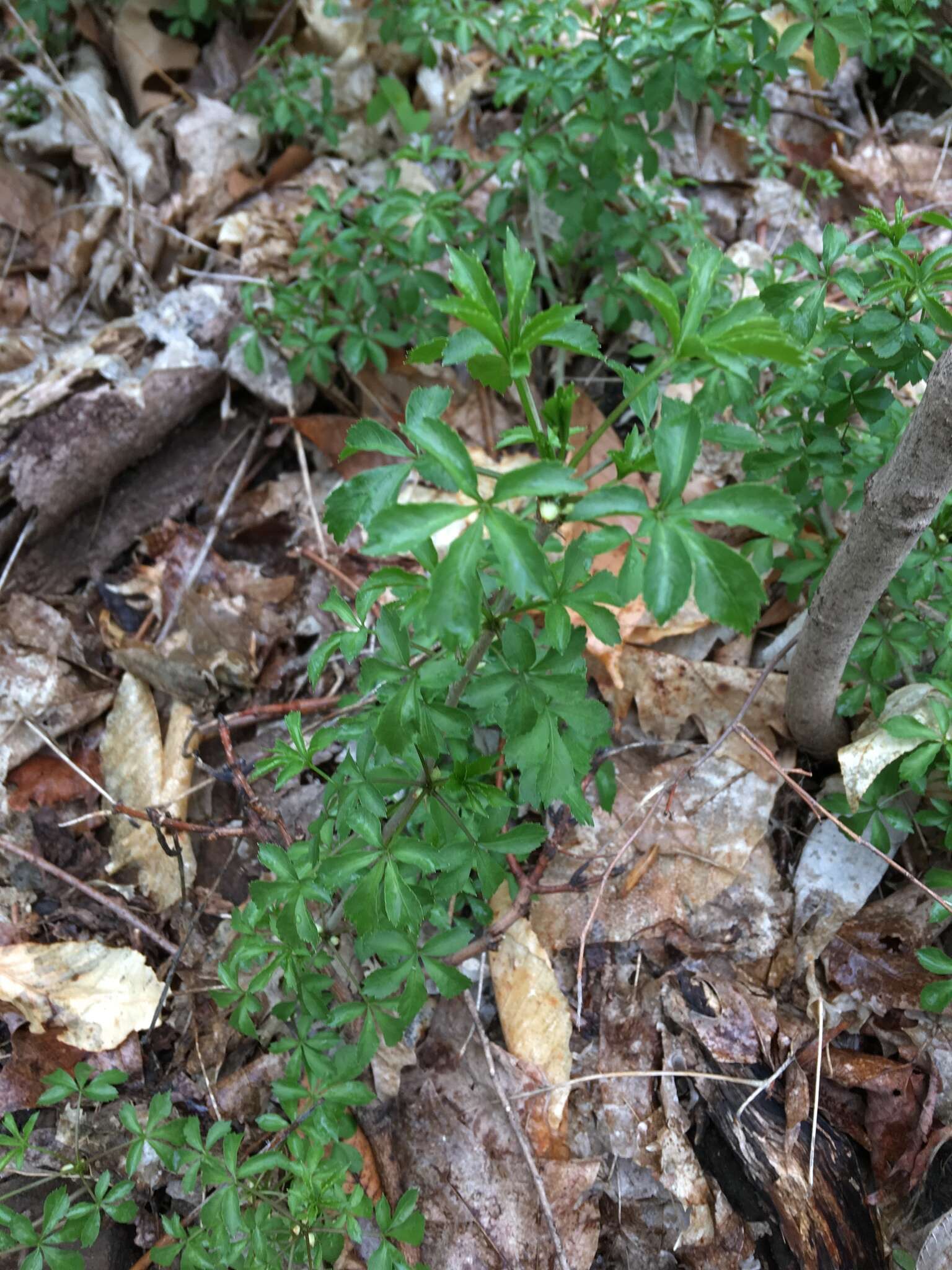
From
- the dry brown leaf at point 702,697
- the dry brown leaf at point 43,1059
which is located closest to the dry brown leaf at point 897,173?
the dry brown leaf at point 702,697

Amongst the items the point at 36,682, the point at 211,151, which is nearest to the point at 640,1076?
the point at 36,682

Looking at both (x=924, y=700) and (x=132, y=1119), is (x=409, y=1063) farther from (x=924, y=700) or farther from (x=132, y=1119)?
(x=924, y=700)

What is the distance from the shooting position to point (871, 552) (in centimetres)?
169

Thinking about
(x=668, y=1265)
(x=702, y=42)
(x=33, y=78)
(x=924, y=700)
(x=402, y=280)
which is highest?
(x=33, y=78)

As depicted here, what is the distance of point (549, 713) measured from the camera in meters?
1.41

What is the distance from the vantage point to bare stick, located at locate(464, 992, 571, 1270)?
1.81 metres

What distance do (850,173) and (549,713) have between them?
129 inches

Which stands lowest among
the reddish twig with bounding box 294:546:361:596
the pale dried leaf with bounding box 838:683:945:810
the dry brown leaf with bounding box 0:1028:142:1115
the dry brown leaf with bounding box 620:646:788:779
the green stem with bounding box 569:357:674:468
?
the dry brown leaf with bounding box 620:646:788:779

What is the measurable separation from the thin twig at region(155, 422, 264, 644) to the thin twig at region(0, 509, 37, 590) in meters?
0.53

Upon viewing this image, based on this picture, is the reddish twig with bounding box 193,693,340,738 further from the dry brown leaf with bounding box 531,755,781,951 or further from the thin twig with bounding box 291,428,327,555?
the dry brown leaf with bounding box 531,755,781,951

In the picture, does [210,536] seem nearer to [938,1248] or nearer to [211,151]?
[211,151]

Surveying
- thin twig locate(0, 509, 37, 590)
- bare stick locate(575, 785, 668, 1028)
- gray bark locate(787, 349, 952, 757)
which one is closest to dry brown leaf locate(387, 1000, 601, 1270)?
bare stick locate(575, 785, 668, 1028)

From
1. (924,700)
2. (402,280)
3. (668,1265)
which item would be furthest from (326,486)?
(668,1265)

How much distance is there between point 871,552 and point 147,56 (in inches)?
156
